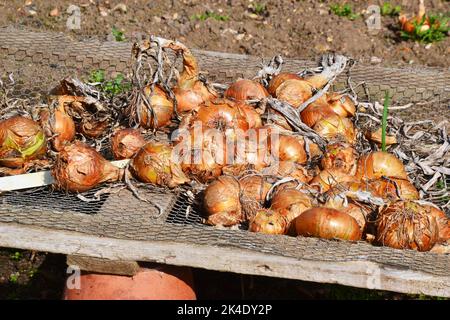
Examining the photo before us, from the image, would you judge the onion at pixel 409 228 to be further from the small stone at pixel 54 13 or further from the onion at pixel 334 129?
the small stone at pixel 54 13

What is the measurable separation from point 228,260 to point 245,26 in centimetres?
330

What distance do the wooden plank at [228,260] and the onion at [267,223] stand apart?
24cm

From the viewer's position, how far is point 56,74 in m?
3.75

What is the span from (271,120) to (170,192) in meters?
0.61

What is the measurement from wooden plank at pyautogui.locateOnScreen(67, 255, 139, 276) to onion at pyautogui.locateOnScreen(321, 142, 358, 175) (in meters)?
0.93

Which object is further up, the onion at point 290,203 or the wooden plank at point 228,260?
the onion at point 290,203

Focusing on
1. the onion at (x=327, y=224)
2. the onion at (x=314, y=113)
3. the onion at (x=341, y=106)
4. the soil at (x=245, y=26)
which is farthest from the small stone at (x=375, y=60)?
the onion at (x=327, y=224)

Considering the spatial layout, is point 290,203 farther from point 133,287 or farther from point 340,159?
point 133,287

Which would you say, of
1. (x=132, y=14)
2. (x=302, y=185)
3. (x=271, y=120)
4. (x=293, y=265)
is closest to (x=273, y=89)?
(x=271, y=120)

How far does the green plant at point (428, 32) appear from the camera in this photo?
16.9 feet

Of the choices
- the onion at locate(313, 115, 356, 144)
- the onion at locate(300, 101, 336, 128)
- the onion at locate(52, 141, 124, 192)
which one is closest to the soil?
the onion at locate(300, 101, 336, 128)

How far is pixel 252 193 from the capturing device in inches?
99.5

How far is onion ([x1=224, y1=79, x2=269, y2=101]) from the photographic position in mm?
3062
